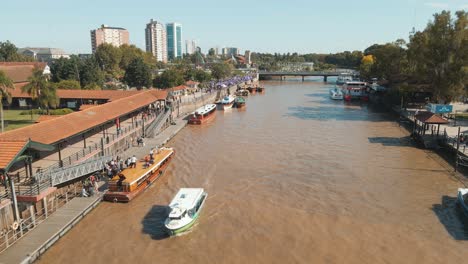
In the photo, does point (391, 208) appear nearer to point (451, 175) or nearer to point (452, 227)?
point (452, 227)

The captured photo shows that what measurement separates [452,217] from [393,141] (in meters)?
21.5

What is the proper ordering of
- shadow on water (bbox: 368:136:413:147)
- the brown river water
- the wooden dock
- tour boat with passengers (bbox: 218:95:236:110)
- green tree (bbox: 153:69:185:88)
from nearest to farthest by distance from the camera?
the wooden dock, the brown river water, shadow on water (bbox: 368:136:413:147), tour boat with passengers (bbox: 218:95:236:110), green tree (bbox: 153:69:185:88)

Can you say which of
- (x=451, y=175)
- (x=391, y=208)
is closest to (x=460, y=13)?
(x=451, y=175)

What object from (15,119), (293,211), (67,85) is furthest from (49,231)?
(67,85)

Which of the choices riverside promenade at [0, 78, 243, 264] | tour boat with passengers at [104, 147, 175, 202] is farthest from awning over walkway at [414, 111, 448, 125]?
riverside promenade at [0, 78, 243, 264]

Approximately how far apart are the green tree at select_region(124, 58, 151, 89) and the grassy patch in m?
34.0

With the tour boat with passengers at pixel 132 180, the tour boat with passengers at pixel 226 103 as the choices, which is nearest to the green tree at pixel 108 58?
the tour boat with passengers at pixel 226 103

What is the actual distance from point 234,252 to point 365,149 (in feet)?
81.4

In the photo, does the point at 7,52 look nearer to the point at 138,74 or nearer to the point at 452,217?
the point at 138,74

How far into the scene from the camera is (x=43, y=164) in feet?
90.3

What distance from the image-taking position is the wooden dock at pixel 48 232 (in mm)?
18562

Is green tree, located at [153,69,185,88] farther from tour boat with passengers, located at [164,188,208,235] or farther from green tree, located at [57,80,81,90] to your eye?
tour boat with passengers, located at [164,188,208,235]

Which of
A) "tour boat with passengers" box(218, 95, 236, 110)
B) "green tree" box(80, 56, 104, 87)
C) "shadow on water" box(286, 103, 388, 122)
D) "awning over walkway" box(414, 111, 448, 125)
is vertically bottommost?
"shadow on water" box(286, 103, 388, 122)

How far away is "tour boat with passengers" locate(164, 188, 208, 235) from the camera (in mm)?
21484
